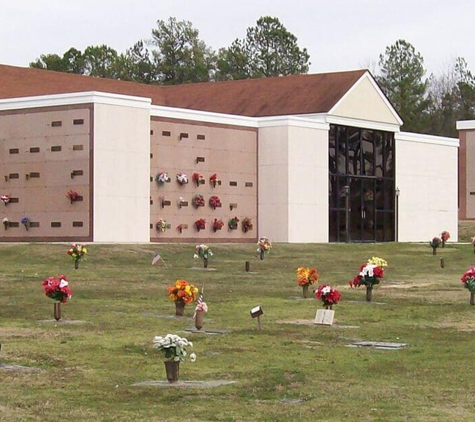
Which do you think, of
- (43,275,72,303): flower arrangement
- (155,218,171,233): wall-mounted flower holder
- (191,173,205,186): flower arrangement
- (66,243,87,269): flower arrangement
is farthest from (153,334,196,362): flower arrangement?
(191,173,205,186): flower arrangement

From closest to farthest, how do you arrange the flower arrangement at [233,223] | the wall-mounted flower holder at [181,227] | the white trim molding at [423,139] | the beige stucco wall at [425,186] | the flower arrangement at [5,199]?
the flower arrangement at [5,199] → the wall-mounted flower holder at [181,227] → the flower arrangement at [233,223] → the white trim molding at [423,139] → the beige stucco wall at [425,186]

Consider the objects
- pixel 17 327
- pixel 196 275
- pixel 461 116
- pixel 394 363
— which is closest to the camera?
pixel 394 363

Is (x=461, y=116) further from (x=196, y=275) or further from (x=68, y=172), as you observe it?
(x=196, y=275)

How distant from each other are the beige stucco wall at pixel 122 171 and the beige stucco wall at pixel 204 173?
1462mm

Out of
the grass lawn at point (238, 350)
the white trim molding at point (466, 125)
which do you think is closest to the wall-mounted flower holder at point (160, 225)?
the grass lawn at point (238, 350)

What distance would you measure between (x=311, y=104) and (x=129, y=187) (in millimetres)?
14848

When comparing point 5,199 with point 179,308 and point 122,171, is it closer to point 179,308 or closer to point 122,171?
point 122,171

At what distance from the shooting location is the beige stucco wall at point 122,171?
49.0 meters

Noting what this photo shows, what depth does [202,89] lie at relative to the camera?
226ft

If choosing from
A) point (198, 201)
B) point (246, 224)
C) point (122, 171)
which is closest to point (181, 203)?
point (198, 201)

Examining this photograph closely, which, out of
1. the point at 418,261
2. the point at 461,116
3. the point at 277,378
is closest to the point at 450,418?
the point at 277,378

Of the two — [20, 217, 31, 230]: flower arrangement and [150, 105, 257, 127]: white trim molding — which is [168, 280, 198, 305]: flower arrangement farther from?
[150, 105, 257, 127]: white trim molding

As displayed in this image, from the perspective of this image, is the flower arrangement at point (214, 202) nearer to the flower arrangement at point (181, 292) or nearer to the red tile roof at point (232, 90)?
the red tile roof at point (232, 90)

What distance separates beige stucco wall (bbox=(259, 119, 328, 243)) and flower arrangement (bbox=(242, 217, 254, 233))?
85 cm
